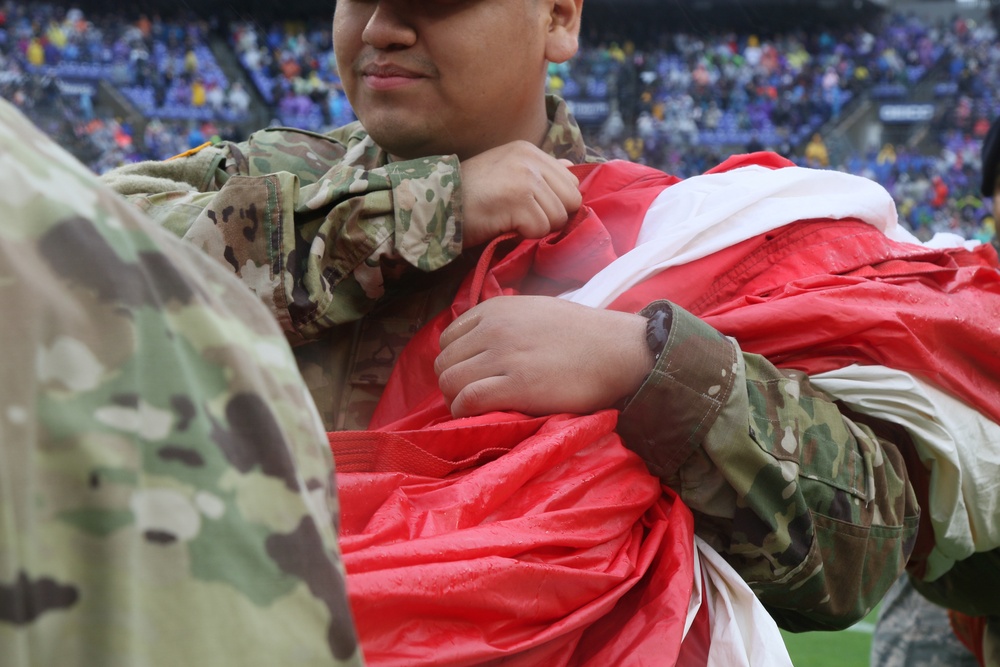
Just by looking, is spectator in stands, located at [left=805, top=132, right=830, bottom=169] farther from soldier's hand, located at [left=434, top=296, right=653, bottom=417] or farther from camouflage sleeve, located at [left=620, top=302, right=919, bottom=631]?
soldier's hand, located at [left=434, top=296, right=653, bottom=417]

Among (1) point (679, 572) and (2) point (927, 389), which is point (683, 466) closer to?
(1) point (679, 572)

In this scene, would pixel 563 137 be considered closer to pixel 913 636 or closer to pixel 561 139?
pixel 561 139

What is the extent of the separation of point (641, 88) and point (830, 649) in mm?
12949

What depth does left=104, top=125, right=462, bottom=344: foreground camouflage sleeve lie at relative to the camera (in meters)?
1.38

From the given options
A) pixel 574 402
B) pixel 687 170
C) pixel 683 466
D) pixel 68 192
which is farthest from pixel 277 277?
pixel 687 170

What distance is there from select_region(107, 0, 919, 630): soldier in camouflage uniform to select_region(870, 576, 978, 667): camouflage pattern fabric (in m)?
1.18

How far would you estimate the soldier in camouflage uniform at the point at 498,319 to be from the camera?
130cm

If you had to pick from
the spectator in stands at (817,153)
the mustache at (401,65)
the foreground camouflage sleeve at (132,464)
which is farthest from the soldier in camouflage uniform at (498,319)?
the spectator in stands at (817,153)

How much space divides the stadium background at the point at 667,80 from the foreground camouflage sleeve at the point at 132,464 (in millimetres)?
13113

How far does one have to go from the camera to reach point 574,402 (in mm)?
1310

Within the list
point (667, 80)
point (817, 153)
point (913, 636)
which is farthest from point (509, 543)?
point (667, 80)

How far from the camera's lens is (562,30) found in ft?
5.90

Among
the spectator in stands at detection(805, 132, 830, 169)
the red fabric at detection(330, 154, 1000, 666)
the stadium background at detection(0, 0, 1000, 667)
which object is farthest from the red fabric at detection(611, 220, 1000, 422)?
the spectator in stands at detection(805, 132, 830, 169)

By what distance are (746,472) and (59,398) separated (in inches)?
38.7
